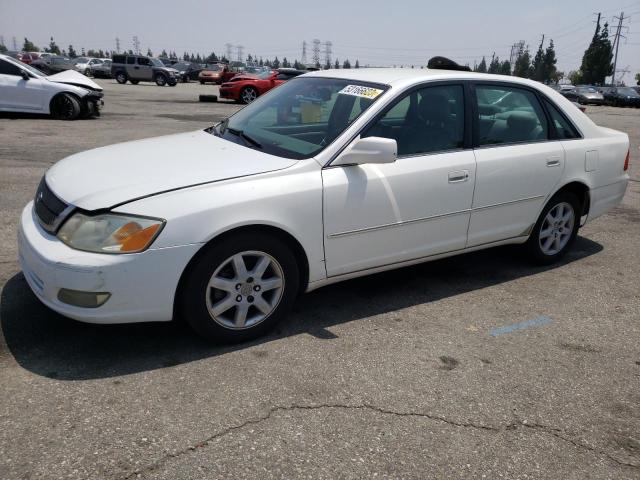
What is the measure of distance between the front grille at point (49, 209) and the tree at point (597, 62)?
9076 centimetres

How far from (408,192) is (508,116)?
4.20 ft

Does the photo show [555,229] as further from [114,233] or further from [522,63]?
[522,63]

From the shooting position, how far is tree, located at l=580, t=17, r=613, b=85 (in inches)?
3206

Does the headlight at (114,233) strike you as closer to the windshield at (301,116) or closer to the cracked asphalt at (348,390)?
the cracked asphalt at (348,390)

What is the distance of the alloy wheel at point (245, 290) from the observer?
3.21 m

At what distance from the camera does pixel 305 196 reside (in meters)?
3.35

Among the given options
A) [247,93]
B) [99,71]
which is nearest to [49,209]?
[247,93]

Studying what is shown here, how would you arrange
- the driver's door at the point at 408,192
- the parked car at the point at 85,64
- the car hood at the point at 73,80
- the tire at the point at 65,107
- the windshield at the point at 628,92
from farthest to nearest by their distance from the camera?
the parked car at the point at 85,64, the windshield at the point at 628,92, the car hood at the point at 73,80, the tire at the point at 65,107, the driver's door at the point at 408,192

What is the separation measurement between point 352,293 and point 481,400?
1485 mm

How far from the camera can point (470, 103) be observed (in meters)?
4.18

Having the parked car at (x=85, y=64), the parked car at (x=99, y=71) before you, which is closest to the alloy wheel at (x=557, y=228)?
A: the parked car at (x=99, y=71)

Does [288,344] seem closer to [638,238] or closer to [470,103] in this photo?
[470,103]

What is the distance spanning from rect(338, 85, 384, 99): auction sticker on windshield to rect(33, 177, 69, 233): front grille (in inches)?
78.3

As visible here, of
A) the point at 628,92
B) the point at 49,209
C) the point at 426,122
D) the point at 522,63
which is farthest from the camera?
the point at 522,63
